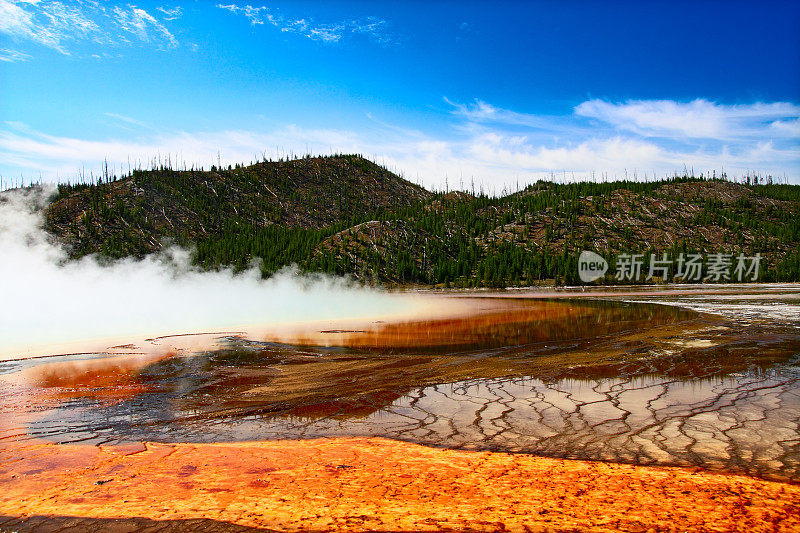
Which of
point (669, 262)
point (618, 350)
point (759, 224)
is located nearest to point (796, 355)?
point (618, 350)

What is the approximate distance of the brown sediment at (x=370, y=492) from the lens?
17.6ft

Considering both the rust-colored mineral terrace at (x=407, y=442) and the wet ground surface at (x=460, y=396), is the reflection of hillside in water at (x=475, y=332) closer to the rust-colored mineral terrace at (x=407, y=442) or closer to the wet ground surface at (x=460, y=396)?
the wet ground surface at (x=460, y=396)

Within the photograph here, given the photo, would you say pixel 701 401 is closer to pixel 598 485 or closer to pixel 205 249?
pixel 598 485

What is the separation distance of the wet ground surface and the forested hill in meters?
78.9

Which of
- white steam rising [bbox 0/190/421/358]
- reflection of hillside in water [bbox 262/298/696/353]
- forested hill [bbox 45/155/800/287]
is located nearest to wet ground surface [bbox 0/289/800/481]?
reflection of hillside in water [bbox 262/298/696/353]

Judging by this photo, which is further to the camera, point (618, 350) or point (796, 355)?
point (618, 350)

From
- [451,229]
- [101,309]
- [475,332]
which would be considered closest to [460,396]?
[475,332]

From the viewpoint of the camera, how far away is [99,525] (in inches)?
213

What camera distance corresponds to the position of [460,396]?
1126cm

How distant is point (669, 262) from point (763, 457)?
11507 centimetres

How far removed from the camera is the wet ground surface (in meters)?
8.19

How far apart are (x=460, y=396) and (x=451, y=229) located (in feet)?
429

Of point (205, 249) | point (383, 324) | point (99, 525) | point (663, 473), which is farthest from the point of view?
point (205, 249)

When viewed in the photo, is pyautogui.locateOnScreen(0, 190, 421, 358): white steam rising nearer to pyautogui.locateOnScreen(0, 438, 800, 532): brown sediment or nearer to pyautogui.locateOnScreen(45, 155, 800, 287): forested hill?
pyautogui.locateOnScreen(0, 438, 800, 532): brown sediment
